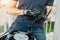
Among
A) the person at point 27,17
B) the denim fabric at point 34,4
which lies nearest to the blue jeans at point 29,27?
the person at point 27,17

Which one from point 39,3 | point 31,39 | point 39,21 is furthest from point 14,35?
point 39,3

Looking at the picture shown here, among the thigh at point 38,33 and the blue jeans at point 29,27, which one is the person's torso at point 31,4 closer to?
the blue jeans at point 29,27

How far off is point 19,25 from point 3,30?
0.16m

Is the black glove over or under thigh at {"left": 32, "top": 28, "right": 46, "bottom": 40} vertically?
over

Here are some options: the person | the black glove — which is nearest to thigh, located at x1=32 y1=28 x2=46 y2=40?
the person

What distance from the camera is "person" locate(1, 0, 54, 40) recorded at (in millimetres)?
1274

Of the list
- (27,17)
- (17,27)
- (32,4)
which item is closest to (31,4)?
(32,4)

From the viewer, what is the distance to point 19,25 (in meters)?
1.30

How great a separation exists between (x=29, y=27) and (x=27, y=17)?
0.10 meters

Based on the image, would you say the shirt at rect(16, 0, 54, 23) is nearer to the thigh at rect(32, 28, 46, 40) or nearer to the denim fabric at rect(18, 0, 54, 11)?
the denim fabric at rect(18, 0, 54, 11)

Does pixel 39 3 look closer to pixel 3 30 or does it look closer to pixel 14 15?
pixel 14 15

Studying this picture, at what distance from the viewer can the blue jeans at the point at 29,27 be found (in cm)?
130

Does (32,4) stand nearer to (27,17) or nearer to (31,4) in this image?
(31,4)

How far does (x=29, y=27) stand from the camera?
1.31 meters
